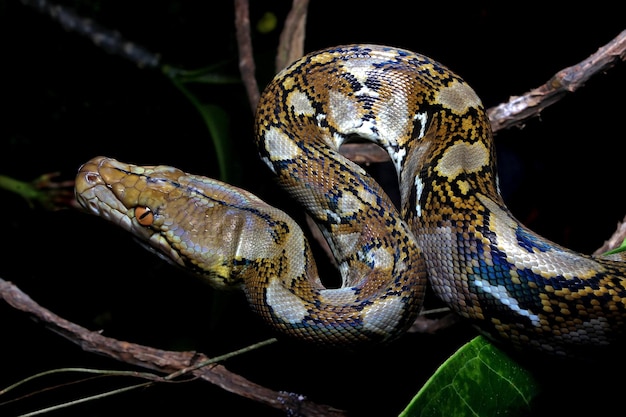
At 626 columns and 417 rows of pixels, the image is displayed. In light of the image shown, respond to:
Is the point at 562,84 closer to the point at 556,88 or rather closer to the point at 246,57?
the point at 556,88

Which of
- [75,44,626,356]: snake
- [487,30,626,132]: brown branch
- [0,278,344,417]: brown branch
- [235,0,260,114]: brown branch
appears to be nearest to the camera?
[75,44,626,356]: snake

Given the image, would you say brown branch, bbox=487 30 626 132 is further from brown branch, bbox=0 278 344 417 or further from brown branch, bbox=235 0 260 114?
brown branch, bbox=0 278 344 417

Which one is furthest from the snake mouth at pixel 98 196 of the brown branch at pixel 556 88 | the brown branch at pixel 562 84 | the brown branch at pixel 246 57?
the brown branch at pixel 562 84

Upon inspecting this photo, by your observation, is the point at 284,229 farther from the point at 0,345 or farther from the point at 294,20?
the point at 0,345

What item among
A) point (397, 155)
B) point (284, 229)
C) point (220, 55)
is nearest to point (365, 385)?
point (284, 229)

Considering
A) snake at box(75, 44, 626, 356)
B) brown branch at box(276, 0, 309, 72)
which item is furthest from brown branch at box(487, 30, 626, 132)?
brown branch at box(276, 0, 309, 72)

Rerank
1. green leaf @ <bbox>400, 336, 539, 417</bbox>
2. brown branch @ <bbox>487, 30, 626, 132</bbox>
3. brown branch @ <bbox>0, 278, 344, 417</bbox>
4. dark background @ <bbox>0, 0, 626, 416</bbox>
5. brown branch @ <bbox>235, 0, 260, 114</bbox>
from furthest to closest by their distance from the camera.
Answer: dark background @ <bbox>0, 0, 626, 416</bbox>
brown branch @ <bbox>235, 0, 260, 114</bbox>
brown branch @ <bbox>487, 30, 626, 132</bbox>
brown branch @ <bbox>0, 278, 344, 417</bbox>
green leaf @ <bbox>400, 336, 539, 417</bbox>
